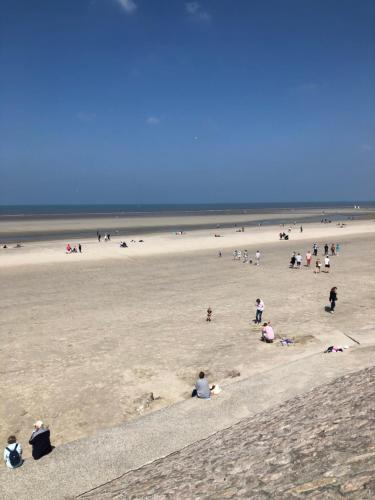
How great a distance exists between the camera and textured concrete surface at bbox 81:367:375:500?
5609 mm

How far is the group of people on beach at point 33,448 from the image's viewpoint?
8359 millimetres

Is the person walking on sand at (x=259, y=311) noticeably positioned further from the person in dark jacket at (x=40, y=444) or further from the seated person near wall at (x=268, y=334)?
the person in dark jacket at (x=40, y=444)

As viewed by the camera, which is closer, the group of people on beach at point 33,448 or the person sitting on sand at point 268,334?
the group of people on beach at point 33,448

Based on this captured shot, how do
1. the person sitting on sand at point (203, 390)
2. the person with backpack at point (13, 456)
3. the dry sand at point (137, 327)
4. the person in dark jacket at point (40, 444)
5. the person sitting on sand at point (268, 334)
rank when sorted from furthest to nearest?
1. the person sitting on sand at point (268, 334)
2. the dry sand at point (137, 327)
3. the person sitting on sand at point (203, 390)
4. the person in dark jacket at point (40, 444)
5. the person with backpack at point (13, 456)

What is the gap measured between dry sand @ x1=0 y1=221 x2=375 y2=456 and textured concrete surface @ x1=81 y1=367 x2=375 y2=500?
312cm

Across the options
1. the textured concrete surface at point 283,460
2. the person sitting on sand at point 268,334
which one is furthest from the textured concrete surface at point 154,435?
the person sitting on sand at point 268,334

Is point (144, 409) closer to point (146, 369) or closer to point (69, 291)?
point (146, 369)

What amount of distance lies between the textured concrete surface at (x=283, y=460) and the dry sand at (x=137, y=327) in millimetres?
3116

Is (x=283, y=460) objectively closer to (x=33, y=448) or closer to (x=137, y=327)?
(x=33, y=448)

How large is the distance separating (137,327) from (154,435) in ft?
29.3

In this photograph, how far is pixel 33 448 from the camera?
8727 mm

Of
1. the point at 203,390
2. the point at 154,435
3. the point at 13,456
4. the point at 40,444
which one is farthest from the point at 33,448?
the point at 203,390

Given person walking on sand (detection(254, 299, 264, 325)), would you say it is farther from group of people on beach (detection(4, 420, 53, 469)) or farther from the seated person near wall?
group of people on beach (detection(4, 420, 53, 469))

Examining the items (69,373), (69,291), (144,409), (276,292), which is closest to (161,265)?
(69,291)
